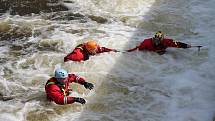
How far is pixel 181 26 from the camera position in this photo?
1011cm

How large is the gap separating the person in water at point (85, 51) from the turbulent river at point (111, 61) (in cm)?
13

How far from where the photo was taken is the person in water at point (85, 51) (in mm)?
8320

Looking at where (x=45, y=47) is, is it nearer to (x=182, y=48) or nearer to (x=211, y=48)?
(x=182, y=48)

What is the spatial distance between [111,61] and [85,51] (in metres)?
0.57

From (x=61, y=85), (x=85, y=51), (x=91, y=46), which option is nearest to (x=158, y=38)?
(x=91, y=46)

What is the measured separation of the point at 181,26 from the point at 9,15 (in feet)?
13.8

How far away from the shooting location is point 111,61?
862cm

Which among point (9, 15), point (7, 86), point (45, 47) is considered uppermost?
point (9, 15)

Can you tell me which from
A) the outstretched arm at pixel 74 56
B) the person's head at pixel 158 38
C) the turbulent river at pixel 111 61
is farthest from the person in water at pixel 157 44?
the outstretched arm at pixel 74 56

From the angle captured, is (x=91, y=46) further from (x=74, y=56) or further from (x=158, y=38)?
(x=158, y=38)

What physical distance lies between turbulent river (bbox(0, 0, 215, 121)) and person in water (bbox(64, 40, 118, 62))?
0.13 metres

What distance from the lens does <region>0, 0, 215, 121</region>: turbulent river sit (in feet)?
23.2

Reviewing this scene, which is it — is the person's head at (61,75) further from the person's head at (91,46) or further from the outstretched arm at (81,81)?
the person's head at (91,46)

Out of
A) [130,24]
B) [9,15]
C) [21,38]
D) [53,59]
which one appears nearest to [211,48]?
[130,24]
